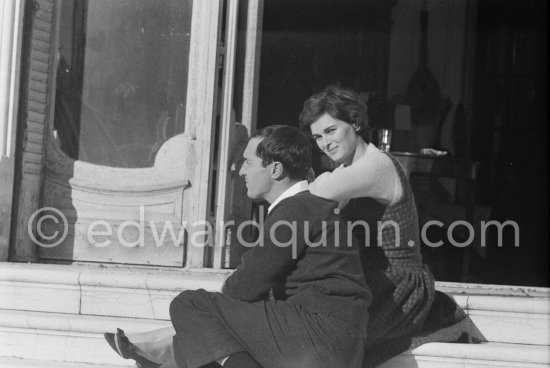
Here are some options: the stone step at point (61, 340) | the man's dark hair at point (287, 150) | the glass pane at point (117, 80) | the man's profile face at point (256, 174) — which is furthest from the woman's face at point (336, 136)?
the glass pane at point (117, 80)

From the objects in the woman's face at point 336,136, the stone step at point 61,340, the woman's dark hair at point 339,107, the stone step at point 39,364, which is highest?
the woman's dark hair at point 339,107

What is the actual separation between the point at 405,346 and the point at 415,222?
0.46 metres

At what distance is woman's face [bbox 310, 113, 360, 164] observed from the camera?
3541 millimetres

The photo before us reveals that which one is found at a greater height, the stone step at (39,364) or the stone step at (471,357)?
the stone step at (471,357)

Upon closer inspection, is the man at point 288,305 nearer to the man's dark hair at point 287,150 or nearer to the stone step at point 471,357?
the man's dark hair at point 287,150

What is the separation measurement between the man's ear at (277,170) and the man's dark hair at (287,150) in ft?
0.04

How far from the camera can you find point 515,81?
8219 mm

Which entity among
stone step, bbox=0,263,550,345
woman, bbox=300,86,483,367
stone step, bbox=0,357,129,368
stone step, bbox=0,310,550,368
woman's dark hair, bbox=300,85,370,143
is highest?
woman's dark hair, bbox=300,85,370,143

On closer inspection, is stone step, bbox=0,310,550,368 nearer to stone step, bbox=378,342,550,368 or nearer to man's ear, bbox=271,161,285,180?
stone step, bbox=378,342,550,368

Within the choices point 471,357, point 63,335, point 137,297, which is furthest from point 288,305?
point 63,335

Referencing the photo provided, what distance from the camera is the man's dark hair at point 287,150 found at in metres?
3.30

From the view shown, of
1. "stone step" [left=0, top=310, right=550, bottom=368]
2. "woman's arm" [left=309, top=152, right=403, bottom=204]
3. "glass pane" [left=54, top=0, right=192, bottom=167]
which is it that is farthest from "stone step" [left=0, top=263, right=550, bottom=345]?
"glass pane" [left=54, top=0, right=192, bottom=167]

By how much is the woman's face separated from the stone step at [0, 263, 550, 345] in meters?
0.83

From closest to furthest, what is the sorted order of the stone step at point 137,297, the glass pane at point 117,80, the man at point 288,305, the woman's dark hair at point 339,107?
the man at point 288,305
the woman's dark hair at point 339,107
the stone step at point 137,297
the glass pane at point 117,80
